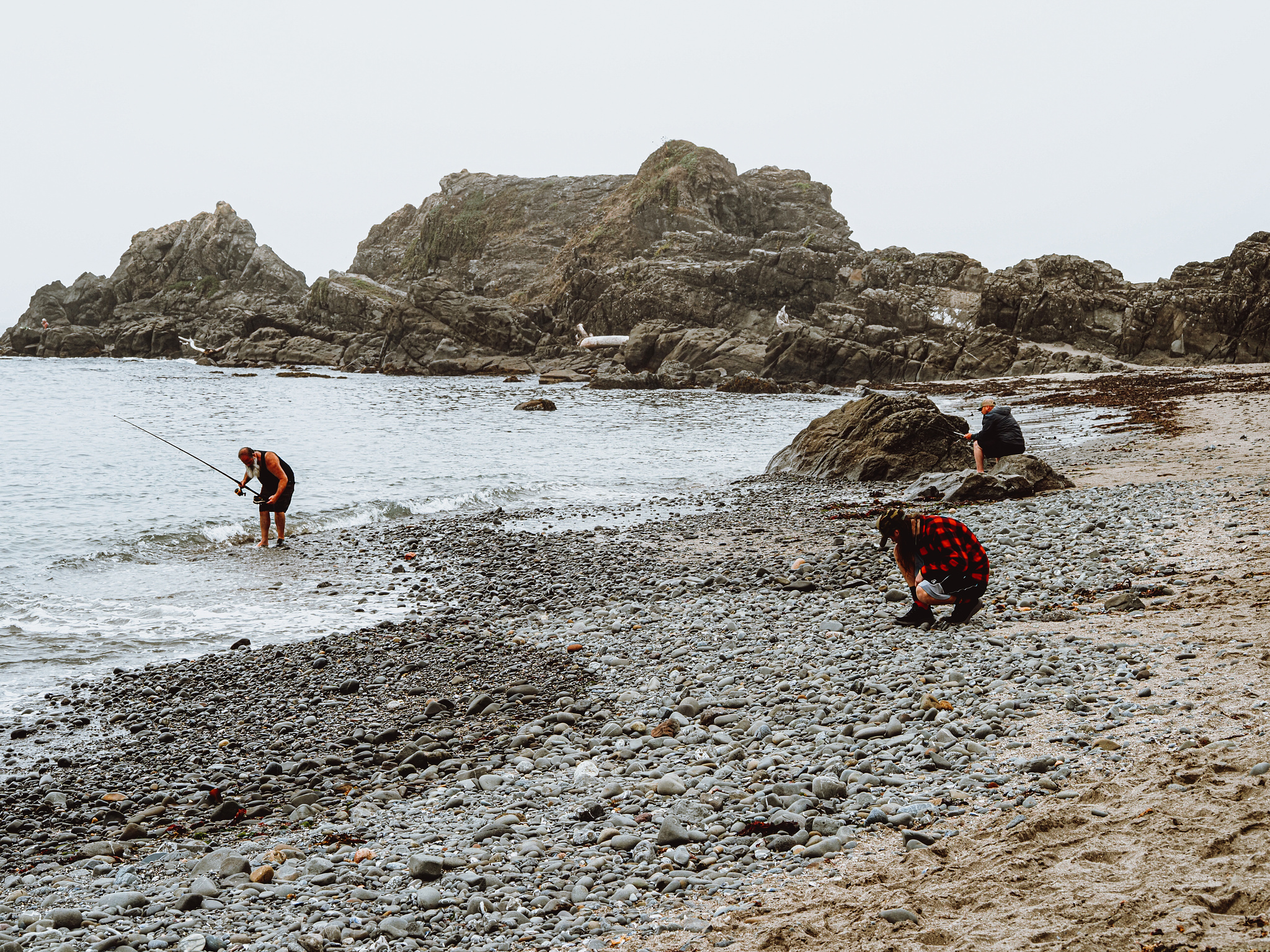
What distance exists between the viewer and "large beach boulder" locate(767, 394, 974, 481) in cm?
2005

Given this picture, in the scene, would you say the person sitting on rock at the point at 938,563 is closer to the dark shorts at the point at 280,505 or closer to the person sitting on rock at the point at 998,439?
the person sitting on rock at the point at 998,439

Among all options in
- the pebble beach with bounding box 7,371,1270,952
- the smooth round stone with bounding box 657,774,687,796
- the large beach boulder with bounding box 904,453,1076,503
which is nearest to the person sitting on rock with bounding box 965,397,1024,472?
the large beach boulder with bounding box 904,453,1076,503

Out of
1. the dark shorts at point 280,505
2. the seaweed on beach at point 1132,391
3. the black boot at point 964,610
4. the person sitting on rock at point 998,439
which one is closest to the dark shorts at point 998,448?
the person sitting on rock at point 998,439

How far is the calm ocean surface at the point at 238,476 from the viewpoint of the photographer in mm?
10961

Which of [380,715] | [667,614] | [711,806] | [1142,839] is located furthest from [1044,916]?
[667,614]

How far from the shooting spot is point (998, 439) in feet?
55.4

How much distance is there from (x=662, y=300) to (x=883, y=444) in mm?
75285

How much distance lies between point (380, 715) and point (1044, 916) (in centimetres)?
586

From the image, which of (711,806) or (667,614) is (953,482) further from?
(711,806)

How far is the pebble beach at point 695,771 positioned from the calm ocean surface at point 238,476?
6.09 ft

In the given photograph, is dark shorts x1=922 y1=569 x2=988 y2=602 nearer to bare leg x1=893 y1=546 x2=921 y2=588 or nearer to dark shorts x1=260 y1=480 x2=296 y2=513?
bare leg x1=893 y1=546 x2=921 y2=588

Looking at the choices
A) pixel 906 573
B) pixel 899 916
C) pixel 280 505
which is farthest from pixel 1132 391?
pixel 899 916

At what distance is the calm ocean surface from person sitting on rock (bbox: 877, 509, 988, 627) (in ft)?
22.5

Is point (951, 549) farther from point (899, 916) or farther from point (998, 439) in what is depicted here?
point (998, 439)
